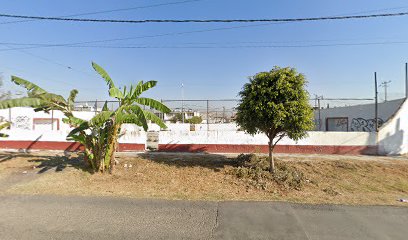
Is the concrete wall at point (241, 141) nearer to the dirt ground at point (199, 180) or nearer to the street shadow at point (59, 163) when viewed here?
the dirt ground at point (199, 180)

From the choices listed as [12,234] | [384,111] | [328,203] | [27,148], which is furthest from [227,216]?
[384,111]

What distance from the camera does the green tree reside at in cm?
877

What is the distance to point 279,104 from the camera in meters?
8.77

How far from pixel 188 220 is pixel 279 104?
5.19 meters

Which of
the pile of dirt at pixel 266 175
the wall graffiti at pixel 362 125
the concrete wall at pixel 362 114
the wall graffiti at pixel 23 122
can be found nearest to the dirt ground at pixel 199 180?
the pile of dirt at pixel 266 175

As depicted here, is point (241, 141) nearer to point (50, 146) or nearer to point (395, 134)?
point (395, 134)

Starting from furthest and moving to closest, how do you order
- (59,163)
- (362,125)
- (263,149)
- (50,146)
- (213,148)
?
(362,125), (50,146), (213,148), (263,149), (59,163)

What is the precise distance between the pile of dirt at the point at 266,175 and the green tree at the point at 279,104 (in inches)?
19.9

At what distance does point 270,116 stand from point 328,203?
333cm

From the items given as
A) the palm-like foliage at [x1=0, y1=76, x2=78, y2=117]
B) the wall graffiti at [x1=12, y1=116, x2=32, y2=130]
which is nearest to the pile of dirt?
the palm-like foliage at [x1=0, y1=76, x2=78, y2=117]

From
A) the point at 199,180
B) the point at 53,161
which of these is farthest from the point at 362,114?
the point at 53,161

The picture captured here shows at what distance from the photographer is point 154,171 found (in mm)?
9859

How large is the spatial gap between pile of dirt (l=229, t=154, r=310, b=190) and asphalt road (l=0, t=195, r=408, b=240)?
188 cm

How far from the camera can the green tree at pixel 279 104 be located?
8.77 m
